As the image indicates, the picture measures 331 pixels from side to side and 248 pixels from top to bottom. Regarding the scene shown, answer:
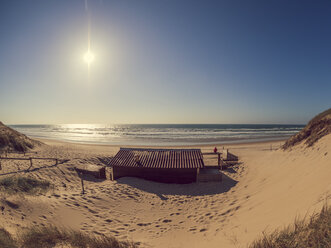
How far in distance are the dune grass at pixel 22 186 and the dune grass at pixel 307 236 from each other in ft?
36.4

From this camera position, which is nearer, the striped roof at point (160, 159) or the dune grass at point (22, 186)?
the dune grass at point (22, 186)

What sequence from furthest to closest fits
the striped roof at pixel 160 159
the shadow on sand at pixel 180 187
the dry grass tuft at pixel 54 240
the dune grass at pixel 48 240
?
the striped roof at pixel 160 159, the shadow on sand at pixel 180 187, the dry grass tuft at pixel 54 240, the dune grass at pixel 48 240

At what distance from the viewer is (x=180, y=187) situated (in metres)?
11.6

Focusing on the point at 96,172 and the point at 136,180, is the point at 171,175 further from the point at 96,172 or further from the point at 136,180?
the point at 96,172

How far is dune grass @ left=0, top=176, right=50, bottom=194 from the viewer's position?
8076mm

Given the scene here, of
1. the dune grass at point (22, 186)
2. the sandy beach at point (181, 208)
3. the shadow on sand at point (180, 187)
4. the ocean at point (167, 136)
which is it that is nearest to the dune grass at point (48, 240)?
the sandy beach at point (181, 208)

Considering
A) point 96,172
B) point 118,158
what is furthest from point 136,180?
point 96,172

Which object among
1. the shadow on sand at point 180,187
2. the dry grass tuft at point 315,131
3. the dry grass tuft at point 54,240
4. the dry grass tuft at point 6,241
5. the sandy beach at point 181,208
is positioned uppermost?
the dry grass tuft at point 315,131

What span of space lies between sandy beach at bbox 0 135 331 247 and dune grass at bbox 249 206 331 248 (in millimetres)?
957

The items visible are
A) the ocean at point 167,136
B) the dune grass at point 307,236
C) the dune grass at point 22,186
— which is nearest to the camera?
the dune grass at point 307,236

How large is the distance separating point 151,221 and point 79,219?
327cm

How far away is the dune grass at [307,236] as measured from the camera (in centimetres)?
306

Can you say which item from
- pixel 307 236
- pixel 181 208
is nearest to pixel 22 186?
pixel 181 208

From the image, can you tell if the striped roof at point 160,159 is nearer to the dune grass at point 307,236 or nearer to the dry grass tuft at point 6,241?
the dune grass at point 307,236
